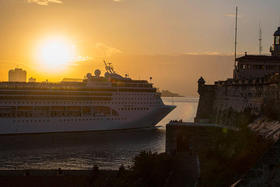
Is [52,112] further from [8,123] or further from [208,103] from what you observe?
[208,103]

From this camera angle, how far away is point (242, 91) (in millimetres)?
29703

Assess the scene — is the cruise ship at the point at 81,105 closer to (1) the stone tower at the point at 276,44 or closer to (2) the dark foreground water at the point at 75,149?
(2) the dark foreground water at the point at 75,149

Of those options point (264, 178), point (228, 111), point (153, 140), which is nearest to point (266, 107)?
point (228, 111)

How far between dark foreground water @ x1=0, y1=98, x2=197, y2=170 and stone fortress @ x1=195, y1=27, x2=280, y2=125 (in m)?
8.49

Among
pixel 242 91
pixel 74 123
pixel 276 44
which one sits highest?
pixel 276 44

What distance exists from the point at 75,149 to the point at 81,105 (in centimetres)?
1958

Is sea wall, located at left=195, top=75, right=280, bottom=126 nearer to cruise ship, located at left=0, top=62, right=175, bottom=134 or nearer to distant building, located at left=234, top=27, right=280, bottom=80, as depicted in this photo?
distant building, located at left=234, top=27, right=280, bottom=80

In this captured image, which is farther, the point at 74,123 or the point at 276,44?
the point at 74,123

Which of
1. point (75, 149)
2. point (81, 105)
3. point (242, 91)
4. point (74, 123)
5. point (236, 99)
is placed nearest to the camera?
point (242, 91)

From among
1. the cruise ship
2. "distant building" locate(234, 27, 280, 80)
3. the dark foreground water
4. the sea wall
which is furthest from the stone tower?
the cruise ship

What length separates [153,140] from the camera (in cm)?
5144

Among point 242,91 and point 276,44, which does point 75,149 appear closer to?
point 242,91

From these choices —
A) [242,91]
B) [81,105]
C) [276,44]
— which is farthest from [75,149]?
[276,44]

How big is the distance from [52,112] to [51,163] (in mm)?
26705
